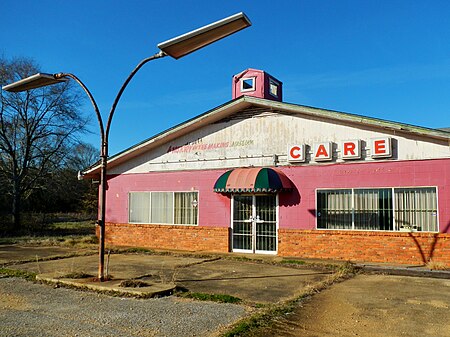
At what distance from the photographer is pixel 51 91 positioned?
92.0 ft

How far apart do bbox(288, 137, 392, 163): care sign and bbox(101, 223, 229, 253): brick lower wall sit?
3799mm

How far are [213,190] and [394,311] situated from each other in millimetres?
9316

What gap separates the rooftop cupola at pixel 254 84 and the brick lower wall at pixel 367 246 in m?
6.67

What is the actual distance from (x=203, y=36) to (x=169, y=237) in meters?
10.7

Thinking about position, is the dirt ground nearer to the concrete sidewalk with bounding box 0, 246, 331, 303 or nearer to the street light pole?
the concrete sidewalk with bounding box 0, 246, 331, 303

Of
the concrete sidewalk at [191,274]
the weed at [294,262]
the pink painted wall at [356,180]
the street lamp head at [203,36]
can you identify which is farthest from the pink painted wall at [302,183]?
the street lamp head at [203,36]

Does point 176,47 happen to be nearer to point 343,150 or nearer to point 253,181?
point 253,181

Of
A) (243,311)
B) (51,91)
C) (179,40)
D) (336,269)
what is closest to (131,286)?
(243,311)

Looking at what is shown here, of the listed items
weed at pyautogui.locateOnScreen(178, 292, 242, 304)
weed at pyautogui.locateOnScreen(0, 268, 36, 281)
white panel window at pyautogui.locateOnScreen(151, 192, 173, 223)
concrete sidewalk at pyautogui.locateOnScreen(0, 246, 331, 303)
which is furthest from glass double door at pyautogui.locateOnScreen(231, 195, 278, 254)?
weed at pyautogui.locateOnScreen(0, 268, 36, 281)

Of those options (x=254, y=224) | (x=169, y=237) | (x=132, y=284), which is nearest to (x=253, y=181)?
(x=254, y=224)

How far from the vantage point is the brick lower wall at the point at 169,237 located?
15750 millimetres

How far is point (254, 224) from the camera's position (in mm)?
15156

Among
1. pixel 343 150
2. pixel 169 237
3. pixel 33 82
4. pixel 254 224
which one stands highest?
pixel 33 82

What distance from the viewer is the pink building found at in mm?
12508
